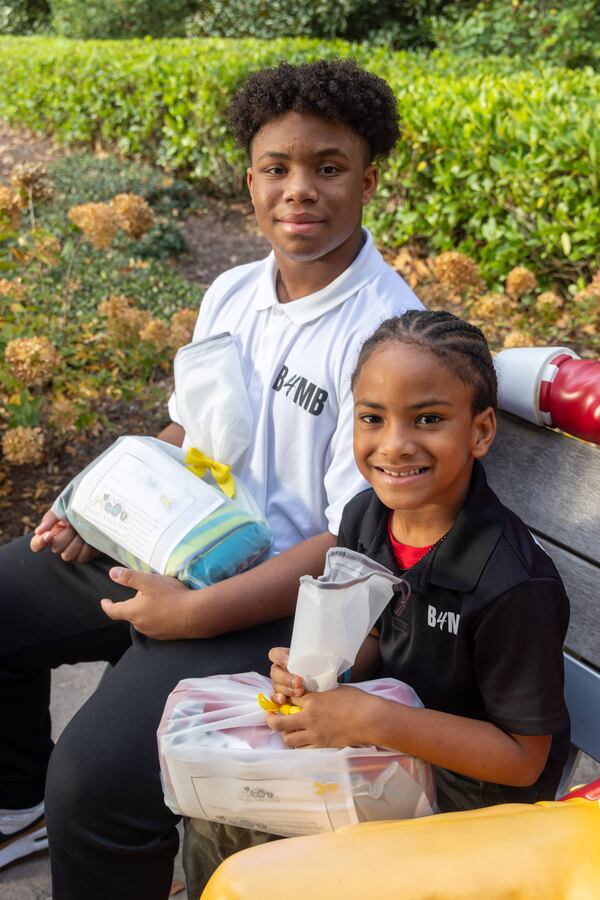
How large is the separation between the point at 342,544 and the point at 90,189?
19.2 feet

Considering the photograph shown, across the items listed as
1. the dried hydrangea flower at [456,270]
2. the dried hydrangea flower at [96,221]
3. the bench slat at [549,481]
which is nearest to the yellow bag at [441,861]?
the bench slat at [549,481]

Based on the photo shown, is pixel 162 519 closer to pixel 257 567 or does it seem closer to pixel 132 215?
pixel 257 567

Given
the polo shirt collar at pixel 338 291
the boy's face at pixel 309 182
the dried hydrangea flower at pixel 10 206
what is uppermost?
the boy's face at pixel 309 182

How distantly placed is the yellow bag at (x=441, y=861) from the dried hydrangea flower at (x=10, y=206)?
2.68m

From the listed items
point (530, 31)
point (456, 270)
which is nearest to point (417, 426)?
point (456, 270)

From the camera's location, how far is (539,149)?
171 inches

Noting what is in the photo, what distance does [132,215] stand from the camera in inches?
143

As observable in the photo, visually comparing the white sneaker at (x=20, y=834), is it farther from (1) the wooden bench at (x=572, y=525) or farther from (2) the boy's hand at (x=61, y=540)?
(1) the wooden bench at (x=572, y=525)

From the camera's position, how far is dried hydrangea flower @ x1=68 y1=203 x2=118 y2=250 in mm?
3422

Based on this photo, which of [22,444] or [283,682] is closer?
[283,682]

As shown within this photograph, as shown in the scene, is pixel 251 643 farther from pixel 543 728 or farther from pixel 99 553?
pixel 543 728

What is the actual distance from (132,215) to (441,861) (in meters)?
3.01

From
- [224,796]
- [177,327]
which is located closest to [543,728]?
[224,796]

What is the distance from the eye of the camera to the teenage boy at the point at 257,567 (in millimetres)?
1692
